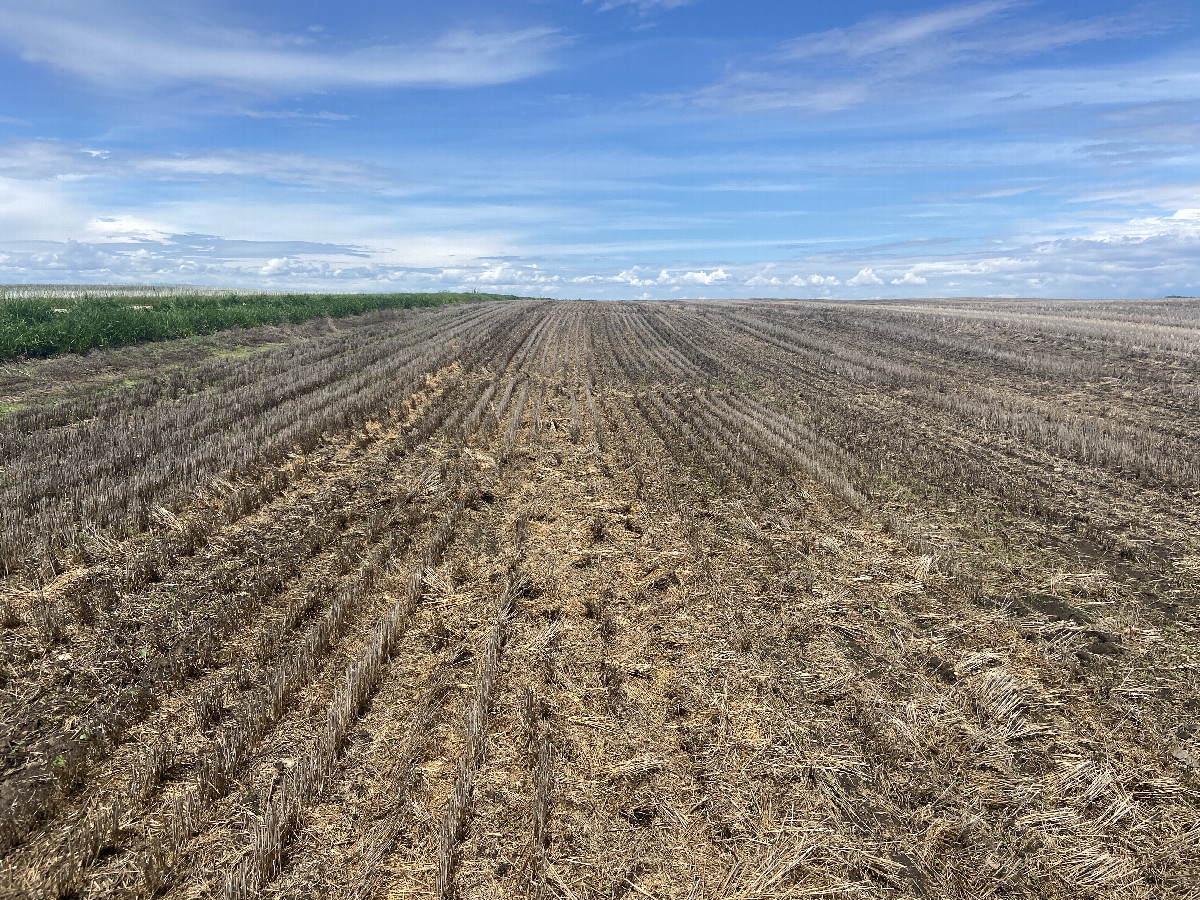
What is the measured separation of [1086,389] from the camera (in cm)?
1727

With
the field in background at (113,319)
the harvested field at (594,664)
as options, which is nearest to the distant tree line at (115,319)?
the field in background at (113,319)

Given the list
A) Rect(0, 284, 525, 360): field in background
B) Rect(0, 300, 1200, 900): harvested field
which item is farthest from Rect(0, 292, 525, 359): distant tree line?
Rect(0, 300, 1200, 900): harvested field

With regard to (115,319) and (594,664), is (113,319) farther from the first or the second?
(594,664)

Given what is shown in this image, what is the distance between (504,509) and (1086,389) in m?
17.3

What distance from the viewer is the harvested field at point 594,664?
351 cm

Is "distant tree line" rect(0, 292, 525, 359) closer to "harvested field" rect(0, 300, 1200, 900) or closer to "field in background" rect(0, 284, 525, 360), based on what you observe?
"field in background" rect(0, 284, 525, 360)

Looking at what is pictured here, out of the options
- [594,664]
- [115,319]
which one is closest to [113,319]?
[115,319]

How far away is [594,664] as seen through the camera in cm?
526

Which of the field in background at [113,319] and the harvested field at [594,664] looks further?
the field in background at [113,319]

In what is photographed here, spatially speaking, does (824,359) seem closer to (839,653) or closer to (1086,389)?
(1086,389)

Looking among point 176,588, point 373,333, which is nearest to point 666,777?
point 176,588

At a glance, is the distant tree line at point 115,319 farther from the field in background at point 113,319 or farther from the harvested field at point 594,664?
the harvested field at point 594,664

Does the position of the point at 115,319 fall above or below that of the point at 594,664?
above

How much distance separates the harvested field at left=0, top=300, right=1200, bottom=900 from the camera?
3.51m
